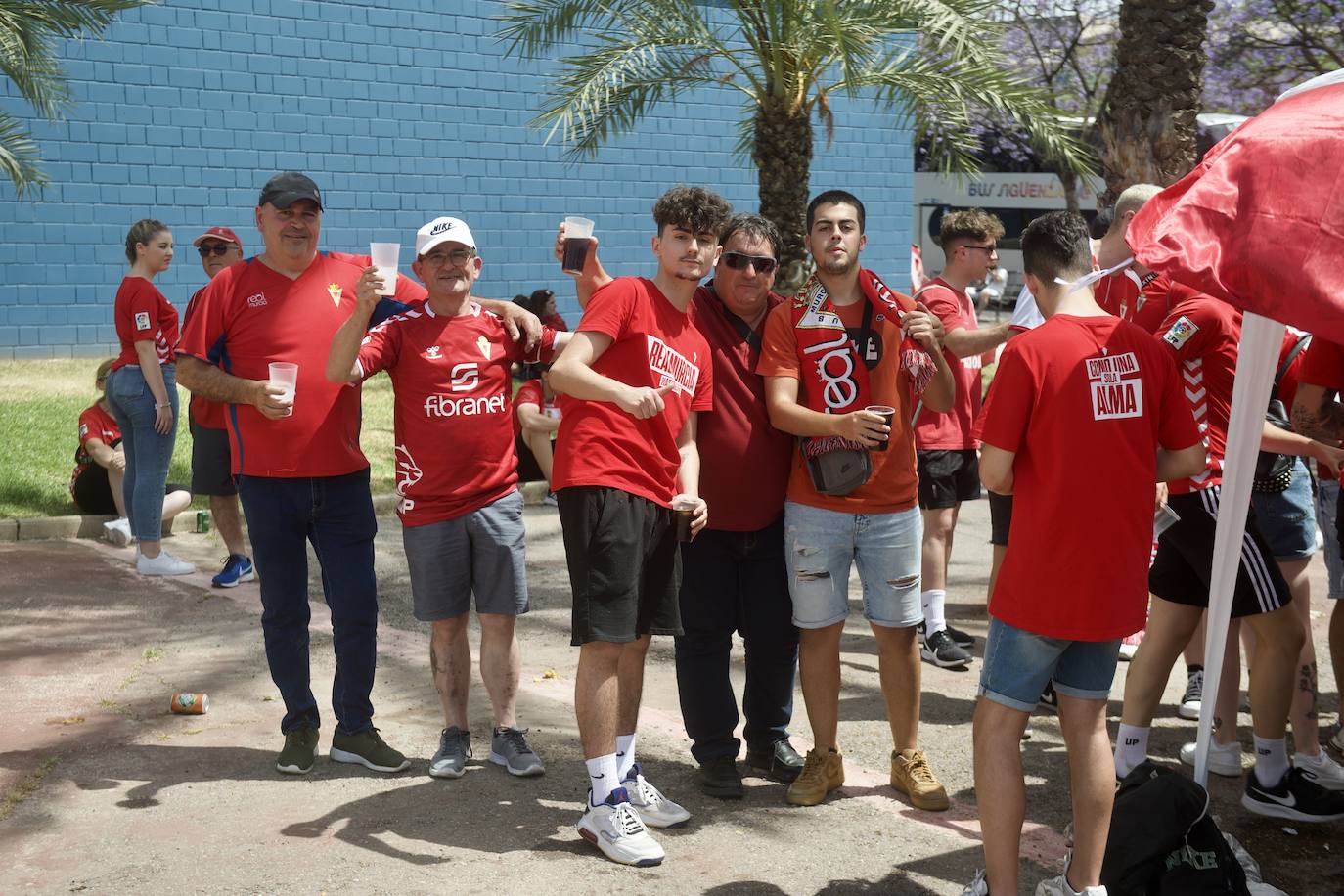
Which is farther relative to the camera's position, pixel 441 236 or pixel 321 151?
pixel 321 151

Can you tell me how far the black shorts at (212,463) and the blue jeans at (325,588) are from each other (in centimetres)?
288

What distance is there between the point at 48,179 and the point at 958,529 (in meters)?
11.7

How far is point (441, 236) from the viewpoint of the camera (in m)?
5.03

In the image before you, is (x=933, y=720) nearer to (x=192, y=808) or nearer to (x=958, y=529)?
(x=192, y=808)

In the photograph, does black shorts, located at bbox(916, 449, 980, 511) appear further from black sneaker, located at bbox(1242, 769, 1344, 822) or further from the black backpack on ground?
the black backpack on ground

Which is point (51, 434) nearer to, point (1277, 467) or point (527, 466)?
point (527, 466)

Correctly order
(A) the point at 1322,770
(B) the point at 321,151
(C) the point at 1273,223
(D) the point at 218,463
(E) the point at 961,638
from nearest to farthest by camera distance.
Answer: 1. (C) the point at 1273,223
2. (A) the point at 1322,770
3. (E) the point at 961,638
4. (D) the point at 218,463
5. (B) the point at 321,151

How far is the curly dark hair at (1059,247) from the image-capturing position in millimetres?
3957

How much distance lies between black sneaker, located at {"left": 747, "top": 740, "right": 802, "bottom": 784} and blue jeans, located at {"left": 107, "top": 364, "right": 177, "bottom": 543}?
4.91 meters

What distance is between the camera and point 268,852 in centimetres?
444

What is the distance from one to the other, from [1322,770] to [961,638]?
2265mm

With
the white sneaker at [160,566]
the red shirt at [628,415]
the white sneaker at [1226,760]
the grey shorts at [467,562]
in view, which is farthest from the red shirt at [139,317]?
the white sneaker at [1226,760]

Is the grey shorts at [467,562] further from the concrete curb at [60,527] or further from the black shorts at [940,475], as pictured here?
the concrete curb at [60,527]

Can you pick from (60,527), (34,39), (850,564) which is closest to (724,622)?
(850,564)
